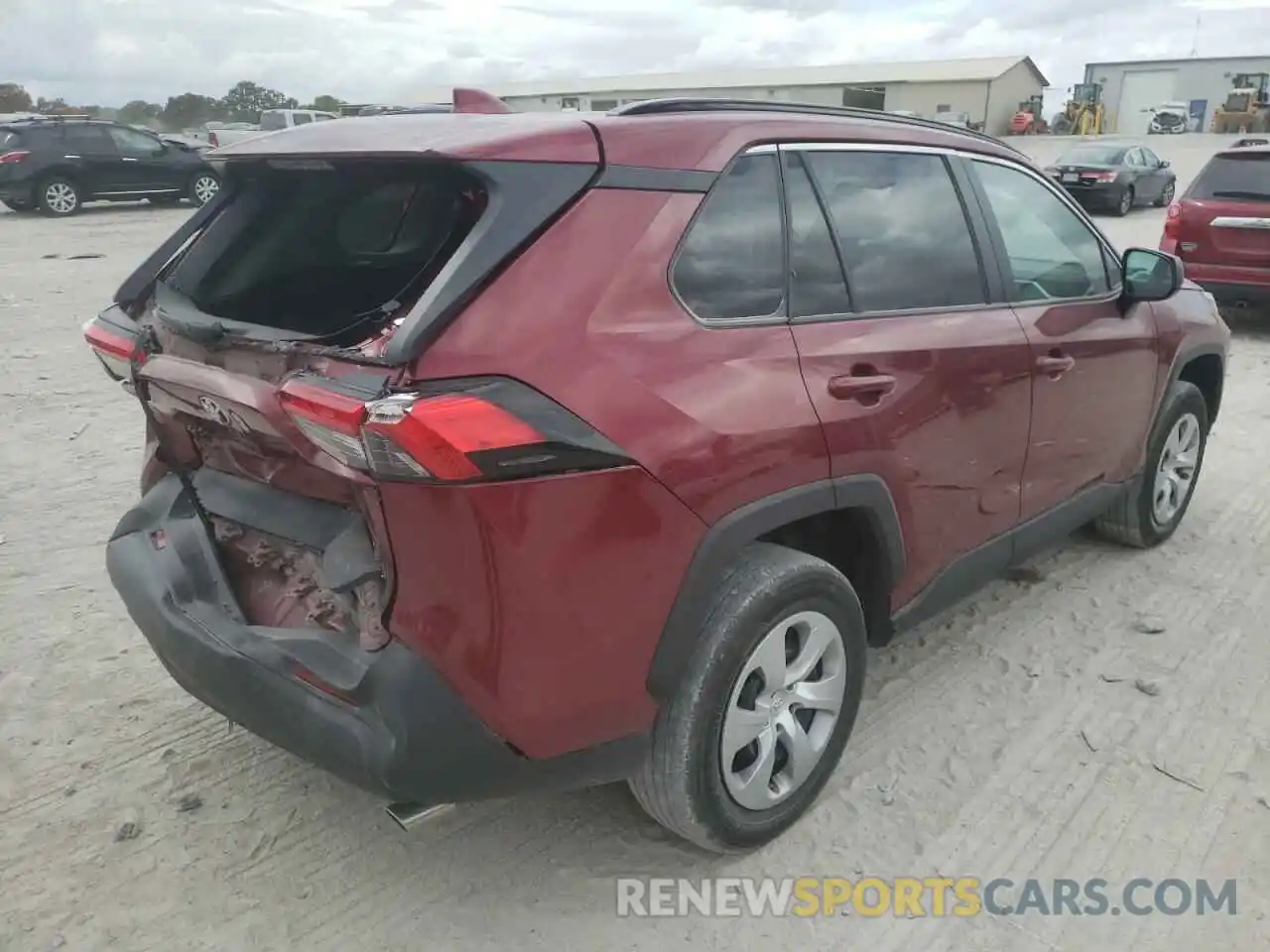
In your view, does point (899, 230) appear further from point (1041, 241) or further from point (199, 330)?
point (199, 330)

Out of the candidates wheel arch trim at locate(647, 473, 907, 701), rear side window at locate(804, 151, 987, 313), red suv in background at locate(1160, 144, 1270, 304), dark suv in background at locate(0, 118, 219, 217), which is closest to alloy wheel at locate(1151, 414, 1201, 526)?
rear side window at locate(804, 151, 987, 313)

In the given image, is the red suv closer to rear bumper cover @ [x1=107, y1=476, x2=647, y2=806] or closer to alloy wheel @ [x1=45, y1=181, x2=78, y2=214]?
rear bumper cover @ [x1=107, y1=476, x2=647, y2=806]

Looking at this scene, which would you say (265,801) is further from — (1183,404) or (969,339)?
(1183,404)

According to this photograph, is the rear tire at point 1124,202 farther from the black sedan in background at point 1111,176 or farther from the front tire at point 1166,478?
the front tire at point 1166,478

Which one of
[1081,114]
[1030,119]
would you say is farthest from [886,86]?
[1081,114]

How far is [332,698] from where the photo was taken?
83.6 inches

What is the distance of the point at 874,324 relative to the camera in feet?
8.83

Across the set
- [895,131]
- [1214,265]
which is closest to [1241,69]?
[1214,265]

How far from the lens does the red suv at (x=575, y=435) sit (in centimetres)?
197

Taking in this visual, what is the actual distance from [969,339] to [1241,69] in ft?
208

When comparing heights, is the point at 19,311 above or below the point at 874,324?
below

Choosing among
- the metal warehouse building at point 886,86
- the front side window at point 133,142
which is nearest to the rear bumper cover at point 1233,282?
the front side window at point 133,142

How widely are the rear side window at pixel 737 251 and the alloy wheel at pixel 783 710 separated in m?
0.81

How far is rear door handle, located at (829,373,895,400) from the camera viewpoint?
2.52 m
